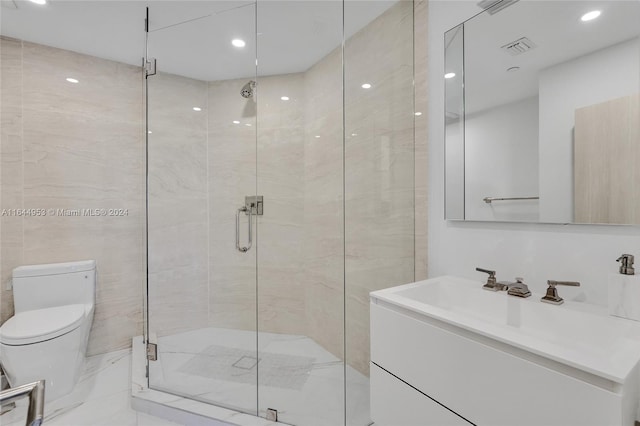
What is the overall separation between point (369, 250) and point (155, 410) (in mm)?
1457

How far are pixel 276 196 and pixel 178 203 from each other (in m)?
0.76

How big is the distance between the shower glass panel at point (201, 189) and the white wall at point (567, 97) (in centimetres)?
162

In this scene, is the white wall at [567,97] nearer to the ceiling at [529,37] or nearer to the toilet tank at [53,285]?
the ceiling at [529,37]

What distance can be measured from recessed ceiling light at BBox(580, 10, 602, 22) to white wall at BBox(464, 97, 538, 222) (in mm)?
267

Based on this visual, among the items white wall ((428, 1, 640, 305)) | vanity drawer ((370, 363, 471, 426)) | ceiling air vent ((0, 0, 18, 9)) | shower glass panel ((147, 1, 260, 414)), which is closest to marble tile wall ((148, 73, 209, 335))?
shower glass panel ((147, 1, 260, 414))

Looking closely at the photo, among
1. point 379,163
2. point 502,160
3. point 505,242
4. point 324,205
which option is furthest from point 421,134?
point 324,205

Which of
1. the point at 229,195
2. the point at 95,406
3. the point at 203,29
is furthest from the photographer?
the point at 229,195

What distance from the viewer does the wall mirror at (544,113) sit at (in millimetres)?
930

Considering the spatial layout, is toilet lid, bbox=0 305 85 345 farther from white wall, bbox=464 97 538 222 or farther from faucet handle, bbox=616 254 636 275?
faucet handle, bbox=616 254 636 275

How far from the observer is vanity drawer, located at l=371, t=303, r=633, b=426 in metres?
0.61

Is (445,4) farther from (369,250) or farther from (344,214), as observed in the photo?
(369,250)

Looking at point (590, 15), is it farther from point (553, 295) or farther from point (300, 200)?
point (300, 200)

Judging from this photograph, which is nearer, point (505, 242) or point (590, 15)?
point (590, 15)

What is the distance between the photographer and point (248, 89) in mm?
1999
